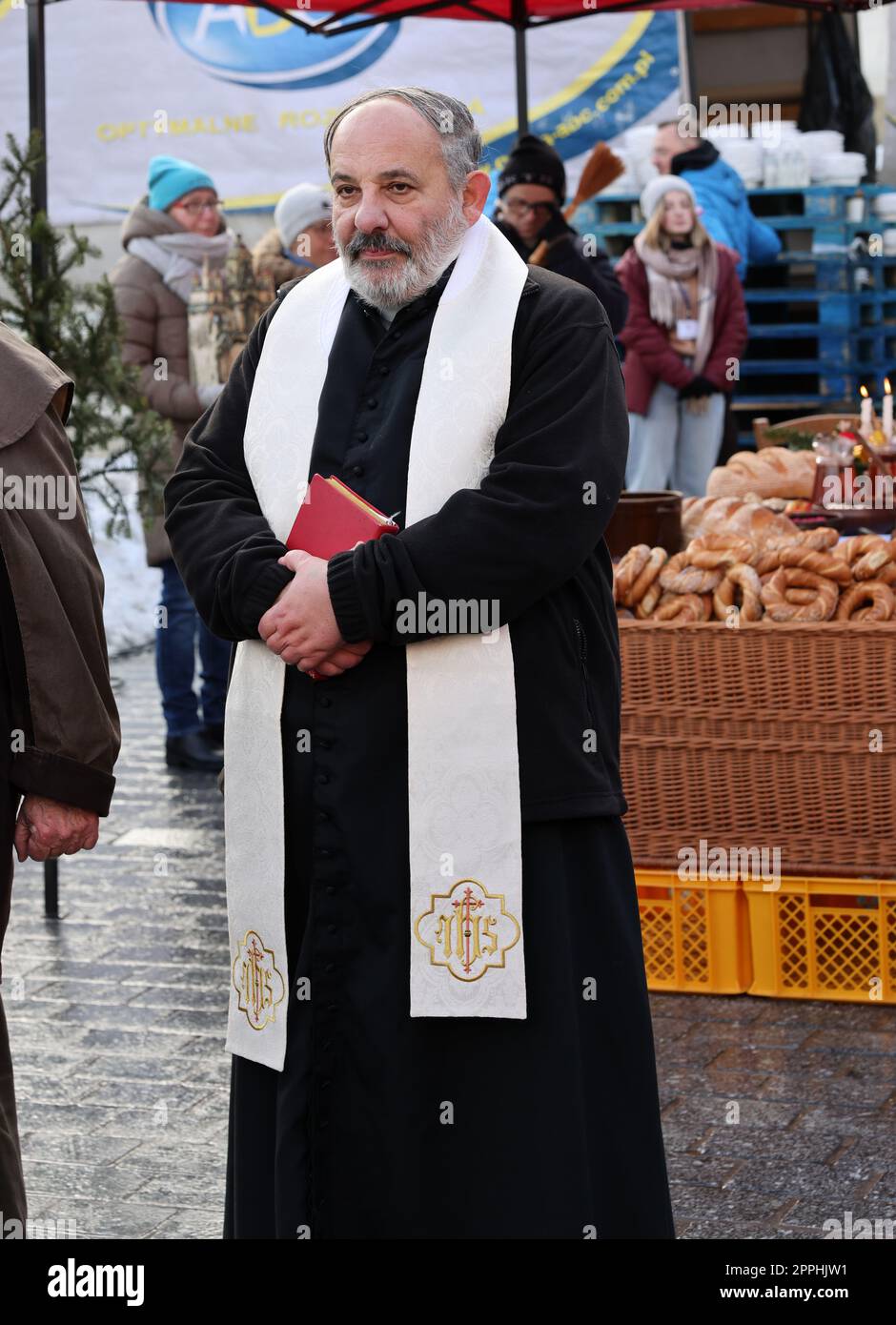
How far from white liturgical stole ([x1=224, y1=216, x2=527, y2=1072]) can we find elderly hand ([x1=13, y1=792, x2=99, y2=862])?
10.4 inches

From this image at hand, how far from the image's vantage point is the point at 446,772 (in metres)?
3.05

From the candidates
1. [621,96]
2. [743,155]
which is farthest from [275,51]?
[743,155]

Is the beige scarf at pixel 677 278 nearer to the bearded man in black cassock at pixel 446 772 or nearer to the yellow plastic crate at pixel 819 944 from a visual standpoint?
the yellow plastic crate at pixel 819 944

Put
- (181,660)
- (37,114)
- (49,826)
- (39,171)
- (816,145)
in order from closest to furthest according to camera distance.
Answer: (49,826)
(39,171)
(37,114)
(181,660)
(816,145)

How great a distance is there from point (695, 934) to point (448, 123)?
284cm

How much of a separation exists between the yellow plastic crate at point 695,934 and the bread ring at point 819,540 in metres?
0.97

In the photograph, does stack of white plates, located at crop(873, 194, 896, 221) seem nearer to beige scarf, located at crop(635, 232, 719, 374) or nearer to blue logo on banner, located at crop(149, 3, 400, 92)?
beige scarf, located at crop(635, 232, 719, 374)

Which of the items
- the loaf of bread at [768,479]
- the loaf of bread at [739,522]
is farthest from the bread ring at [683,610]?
the loaf of bread at [768,479]

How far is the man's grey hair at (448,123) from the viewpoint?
10.1 feet

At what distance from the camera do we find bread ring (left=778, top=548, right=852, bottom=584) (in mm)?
5168

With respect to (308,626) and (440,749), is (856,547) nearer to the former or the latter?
(440,749)

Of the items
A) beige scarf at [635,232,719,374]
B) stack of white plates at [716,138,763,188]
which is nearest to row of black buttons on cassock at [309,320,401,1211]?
beige scarf at [635,232,719,374]

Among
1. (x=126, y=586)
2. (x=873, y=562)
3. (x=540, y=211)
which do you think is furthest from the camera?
(x=126, y=586)
